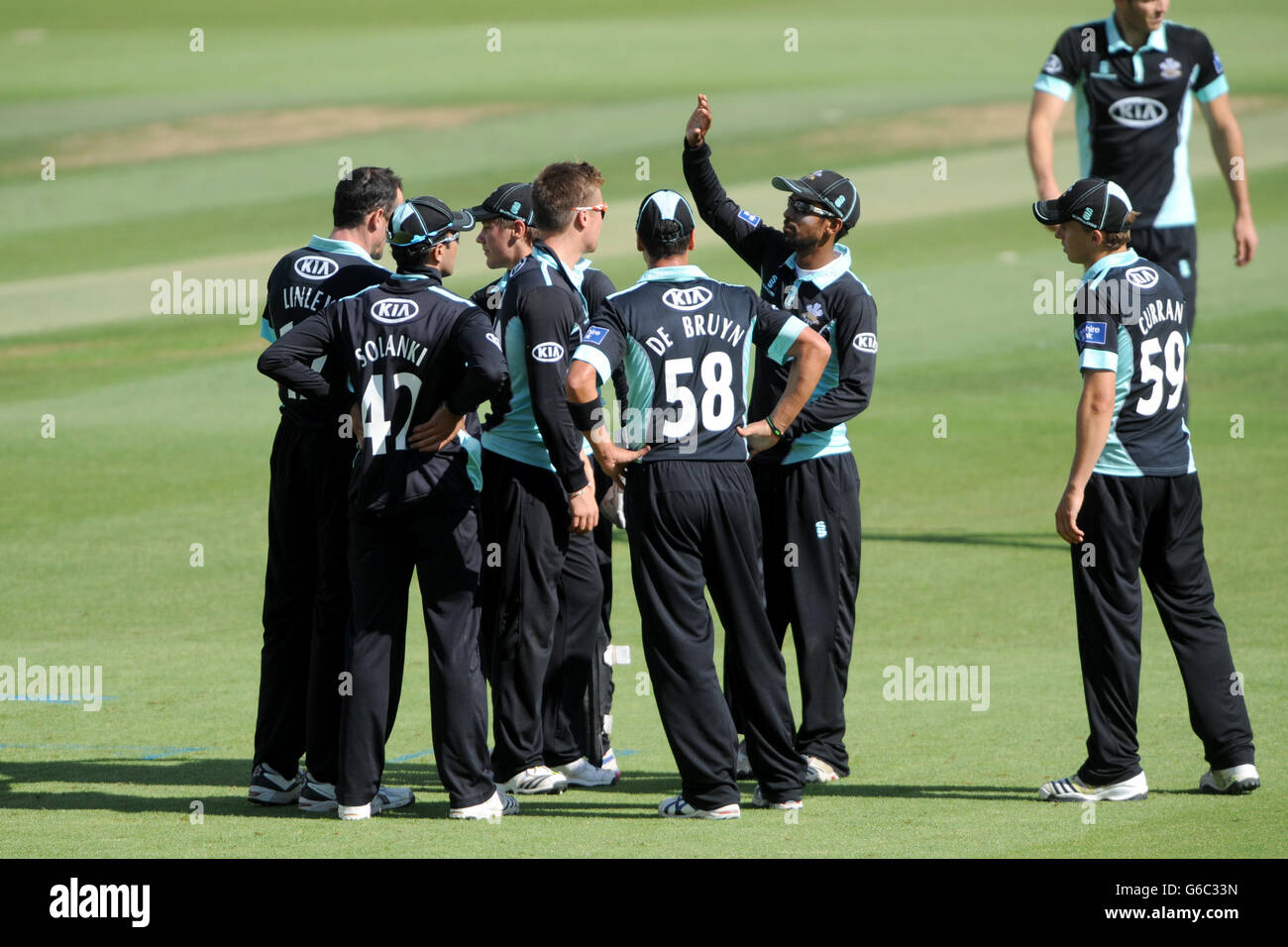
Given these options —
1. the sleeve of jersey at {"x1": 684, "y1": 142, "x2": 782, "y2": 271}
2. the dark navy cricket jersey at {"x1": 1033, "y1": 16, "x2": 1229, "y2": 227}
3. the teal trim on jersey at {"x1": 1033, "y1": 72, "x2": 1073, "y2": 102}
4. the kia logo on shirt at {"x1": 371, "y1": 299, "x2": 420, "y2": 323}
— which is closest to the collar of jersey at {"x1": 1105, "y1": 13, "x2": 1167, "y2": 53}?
the dark navy cricket jersey at {"x1": 1033, "y1": 16, "x2": 1229, "y2": 227}

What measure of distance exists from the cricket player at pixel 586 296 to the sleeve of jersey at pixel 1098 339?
6.27 feet

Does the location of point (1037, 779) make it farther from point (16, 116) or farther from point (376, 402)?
point (16, 116)

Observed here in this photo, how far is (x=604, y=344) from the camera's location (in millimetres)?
6301

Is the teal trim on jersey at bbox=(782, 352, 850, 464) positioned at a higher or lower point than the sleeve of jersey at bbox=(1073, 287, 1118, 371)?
lower

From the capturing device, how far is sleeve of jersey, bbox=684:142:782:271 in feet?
24.8

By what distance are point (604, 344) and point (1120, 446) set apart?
200 centimetres

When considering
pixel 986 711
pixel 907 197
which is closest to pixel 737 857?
pixel 986 711

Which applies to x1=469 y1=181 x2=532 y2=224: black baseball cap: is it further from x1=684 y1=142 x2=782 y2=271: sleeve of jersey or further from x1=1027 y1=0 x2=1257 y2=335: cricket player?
x1=1027 y1=0 x2=1257 y2=335: cricket player

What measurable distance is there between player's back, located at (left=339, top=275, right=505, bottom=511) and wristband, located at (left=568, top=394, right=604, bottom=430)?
44cm

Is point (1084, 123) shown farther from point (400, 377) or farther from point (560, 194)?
point (400, 377)

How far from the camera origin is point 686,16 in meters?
51.0

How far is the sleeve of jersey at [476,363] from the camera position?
6.16m

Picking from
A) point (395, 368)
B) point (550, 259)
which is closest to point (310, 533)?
point (395, 368)

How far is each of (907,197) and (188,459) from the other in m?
17.2
